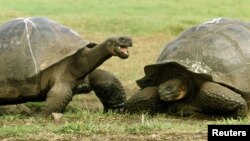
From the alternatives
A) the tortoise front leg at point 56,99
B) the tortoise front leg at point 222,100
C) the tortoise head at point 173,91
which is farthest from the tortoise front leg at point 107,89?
the tortoise front leg at point 222,100

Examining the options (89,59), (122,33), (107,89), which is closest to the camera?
(89,59)

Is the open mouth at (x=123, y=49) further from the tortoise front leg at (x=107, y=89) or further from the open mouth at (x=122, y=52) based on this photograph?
the tortoise front leg at (x=107, y=89)

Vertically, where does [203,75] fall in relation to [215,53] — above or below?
below

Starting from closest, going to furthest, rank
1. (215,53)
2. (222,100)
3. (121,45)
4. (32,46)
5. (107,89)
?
1. (222,100)
2. (215,53)
3. (121,45)
4. (32,46)
5. (107,89)

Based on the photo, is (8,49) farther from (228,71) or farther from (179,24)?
(179,24)

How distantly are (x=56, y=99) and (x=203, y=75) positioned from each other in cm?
163

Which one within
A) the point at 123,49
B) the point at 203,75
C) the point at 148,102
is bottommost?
the point at 148,102

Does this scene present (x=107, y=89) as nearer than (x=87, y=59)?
No

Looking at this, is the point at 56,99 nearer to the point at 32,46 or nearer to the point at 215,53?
the point at 32,46

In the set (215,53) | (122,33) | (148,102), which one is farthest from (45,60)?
(122,33)

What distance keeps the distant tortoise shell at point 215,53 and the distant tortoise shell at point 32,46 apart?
40.1 inches

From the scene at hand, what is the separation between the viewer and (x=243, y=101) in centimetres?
697

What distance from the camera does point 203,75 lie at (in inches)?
279

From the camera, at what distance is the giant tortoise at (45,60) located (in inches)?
294
